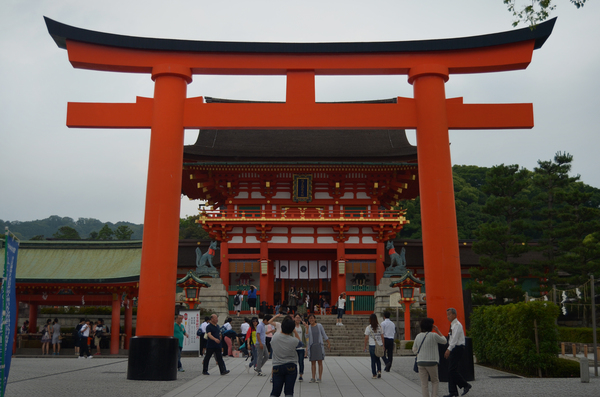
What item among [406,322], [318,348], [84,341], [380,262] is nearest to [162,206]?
[318,348]

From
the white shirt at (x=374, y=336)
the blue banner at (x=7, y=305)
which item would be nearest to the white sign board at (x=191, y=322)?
the white shirt at (x=374, y=336)

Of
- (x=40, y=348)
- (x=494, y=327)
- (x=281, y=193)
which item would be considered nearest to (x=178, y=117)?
(x=494, y=327)

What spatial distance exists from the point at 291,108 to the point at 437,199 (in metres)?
3.57

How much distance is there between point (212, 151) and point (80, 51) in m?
16.6

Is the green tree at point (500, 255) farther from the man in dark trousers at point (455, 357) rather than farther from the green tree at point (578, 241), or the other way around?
the man in dark trousers at point (455, 357)

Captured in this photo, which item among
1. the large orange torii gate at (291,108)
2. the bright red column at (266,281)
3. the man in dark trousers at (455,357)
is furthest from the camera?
the bright red column at (266,281)

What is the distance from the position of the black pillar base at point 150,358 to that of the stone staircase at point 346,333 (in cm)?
1090

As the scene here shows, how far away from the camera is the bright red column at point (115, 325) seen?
20.6m

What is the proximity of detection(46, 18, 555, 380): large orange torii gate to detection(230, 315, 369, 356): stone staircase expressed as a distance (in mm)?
10869

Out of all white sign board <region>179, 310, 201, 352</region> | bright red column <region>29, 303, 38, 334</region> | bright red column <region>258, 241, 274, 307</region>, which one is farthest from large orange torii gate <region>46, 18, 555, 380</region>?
bright red column <region>258, 241, 274, 307</region>

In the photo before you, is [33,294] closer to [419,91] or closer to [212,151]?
[212,151]

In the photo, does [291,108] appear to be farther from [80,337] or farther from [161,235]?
[80,337]

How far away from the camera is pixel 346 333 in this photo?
22.4 m

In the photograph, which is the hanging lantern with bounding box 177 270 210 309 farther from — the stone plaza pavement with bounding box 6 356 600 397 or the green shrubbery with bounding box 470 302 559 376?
the green shrubbery with bounding box 470 302 559 376
